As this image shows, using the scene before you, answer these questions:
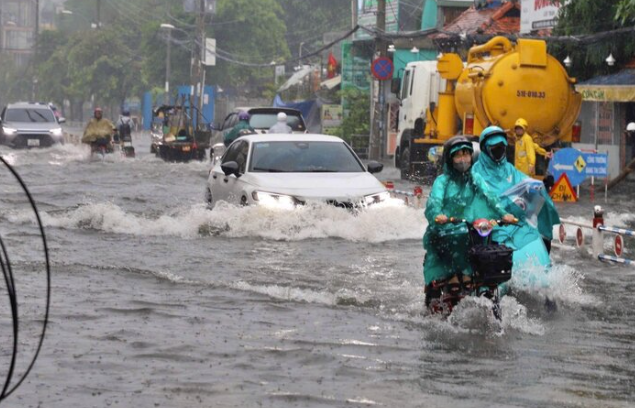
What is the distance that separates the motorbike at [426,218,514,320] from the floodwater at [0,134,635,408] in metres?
0.10

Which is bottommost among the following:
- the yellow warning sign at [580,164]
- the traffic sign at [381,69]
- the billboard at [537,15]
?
the yellow warning sign at [580,164]

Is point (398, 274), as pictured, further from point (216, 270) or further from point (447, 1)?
point (447, 1)

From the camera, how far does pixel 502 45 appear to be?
2697cm

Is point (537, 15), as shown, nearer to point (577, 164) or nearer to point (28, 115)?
point (577, 164)

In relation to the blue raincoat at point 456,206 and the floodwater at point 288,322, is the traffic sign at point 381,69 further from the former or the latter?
the blue raincoat at point 456,206

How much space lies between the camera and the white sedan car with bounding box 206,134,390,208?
1633 cm

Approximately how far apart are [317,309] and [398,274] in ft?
8.57

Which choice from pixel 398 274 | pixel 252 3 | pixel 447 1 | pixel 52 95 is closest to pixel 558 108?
pixel 398 274

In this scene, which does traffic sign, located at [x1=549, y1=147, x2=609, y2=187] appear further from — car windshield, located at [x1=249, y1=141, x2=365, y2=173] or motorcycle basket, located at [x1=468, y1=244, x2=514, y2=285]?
motorcycle basket, located at [x1=468, y1=244, x2=514, y2=285]

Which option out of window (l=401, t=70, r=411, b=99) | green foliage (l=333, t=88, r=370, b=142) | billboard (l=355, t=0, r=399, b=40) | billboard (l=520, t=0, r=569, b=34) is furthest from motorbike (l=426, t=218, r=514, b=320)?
billboard (l=355, t=0, r=399, b=40)

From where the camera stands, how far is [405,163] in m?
31.3

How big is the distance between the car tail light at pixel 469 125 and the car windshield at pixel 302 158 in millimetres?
9586

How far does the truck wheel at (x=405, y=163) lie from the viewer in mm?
30922

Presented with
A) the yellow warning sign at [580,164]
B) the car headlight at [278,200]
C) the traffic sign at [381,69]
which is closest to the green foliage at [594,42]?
the yellow warning sign at [580,164]
